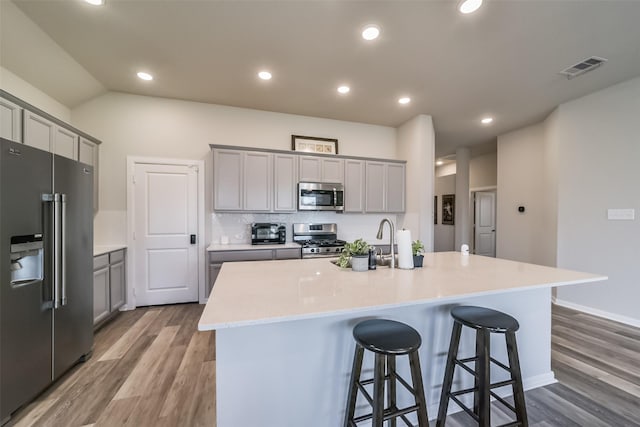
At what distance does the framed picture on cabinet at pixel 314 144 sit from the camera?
413 cm

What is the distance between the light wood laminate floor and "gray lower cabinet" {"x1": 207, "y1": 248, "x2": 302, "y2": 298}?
0.70 meters

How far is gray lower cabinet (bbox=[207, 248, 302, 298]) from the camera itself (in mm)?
3275

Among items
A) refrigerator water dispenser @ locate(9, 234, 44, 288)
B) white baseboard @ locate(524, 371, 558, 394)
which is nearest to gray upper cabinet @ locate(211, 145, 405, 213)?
refrigerator water dispenser @ locate(9, 234, 44, 288)

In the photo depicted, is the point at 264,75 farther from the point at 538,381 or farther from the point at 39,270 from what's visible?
the point at 538,381

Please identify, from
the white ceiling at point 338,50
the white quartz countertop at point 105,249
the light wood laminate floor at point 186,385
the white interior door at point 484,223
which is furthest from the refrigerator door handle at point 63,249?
the white interior door at point 484,223

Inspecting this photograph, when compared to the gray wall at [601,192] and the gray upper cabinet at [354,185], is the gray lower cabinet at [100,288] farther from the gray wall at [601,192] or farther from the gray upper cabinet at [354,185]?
the gray wall at [601,192]

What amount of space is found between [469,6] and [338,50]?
1.12 m

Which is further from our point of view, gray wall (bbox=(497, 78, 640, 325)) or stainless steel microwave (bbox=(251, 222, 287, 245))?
stainless steel microwave (bbox=(251, 222, 287, 245))

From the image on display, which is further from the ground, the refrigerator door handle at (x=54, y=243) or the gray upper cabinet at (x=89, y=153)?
the gray upper cabinet at (x=89, y=153)

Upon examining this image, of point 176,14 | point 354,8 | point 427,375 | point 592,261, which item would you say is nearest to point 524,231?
point 592,261

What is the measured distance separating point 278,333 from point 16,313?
173cm

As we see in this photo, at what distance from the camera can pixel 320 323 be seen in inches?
54.7

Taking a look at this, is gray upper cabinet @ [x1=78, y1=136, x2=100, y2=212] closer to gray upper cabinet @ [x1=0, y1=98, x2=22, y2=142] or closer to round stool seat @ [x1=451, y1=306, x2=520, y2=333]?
gray upper cabinet @ [x1=0, y1=98, x2=22, y2=142]

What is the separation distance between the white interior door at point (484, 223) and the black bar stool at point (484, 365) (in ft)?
20.3
